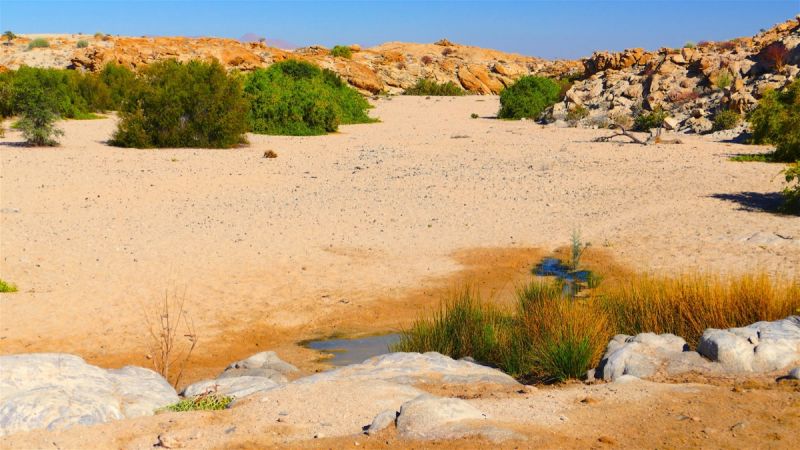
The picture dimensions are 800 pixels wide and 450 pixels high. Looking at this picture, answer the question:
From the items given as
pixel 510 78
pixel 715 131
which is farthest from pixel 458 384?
pixel 510 78

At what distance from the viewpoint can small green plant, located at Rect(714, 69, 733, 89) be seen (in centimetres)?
2985

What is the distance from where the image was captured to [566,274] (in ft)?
37.1

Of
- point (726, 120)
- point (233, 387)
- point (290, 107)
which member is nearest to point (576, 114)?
point (726, 120)

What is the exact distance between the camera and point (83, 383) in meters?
6.16

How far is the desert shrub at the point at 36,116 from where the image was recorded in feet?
71.1

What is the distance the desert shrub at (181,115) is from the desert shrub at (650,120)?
13507mm

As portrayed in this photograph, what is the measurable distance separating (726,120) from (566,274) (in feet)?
54.3

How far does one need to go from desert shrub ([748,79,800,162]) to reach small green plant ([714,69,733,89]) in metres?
7.71

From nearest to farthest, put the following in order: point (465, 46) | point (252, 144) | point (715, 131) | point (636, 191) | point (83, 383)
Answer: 1. point (83, 383)
2. point (636, 191)
3. point (252, 144)
4. point (715, 131)
5. point (465, 46)

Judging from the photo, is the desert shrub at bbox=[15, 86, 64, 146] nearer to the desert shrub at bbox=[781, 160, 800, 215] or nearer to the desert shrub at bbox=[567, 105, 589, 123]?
the desert shrub at bbox=[567, 105, 589, 123]

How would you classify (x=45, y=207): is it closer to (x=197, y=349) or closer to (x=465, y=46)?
(x=197, y=349)

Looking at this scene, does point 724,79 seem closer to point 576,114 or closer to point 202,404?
point 576,114

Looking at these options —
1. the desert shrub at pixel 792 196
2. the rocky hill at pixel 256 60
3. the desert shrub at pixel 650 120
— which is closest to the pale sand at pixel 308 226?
the desert shrub at pixel 792 196

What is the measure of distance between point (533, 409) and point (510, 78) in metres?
53.8
